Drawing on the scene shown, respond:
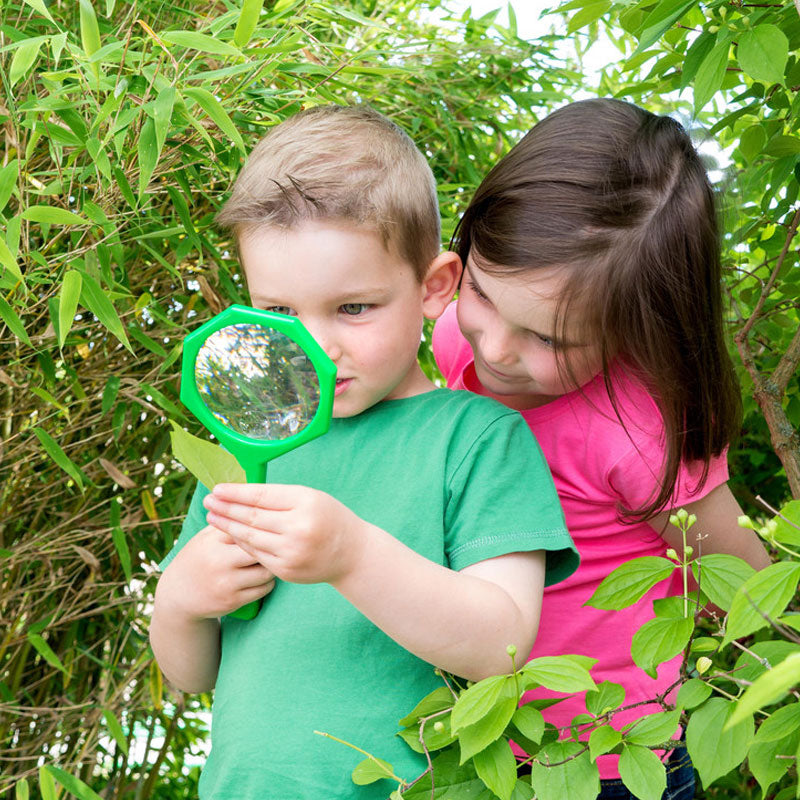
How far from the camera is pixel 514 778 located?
1001 millimetres

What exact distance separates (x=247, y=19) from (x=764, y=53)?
0.70 metres

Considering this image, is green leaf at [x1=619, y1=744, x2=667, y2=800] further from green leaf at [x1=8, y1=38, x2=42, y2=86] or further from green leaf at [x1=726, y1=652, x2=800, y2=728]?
green leaf at [x1=8, y1=38, x2=42, y2=86]

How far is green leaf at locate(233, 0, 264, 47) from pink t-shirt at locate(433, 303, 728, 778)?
2.22ft

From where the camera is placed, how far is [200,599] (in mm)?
1147

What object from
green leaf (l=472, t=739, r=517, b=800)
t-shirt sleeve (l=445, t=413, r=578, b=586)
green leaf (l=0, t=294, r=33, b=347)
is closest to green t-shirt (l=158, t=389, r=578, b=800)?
t-shirt sleeve (l=445, t=413, r=578, b=586)

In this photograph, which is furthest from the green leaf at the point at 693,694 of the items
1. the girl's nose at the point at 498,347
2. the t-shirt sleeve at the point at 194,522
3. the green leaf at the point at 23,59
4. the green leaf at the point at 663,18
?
the green leaf at the point at 23,59

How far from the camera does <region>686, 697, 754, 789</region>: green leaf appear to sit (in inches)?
37.4

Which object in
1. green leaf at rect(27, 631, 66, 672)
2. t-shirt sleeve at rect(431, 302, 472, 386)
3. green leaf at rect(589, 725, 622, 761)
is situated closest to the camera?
green leaf at rect(589, 725, 622, 761)

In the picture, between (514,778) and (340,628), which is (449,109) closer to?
(340,628)

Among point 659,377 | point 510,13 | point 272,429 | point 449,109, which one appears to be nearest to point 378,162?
point 272,429

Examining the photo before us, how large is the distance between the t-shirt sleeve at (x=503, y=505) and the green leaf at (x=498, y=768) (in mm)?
194

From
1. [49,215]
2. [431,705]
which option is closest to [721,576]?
[431,705]

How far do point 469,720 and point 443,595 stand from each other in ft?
0.46

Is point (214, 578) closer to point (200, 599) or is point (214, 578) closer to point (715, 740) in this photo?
point (200, 599)
